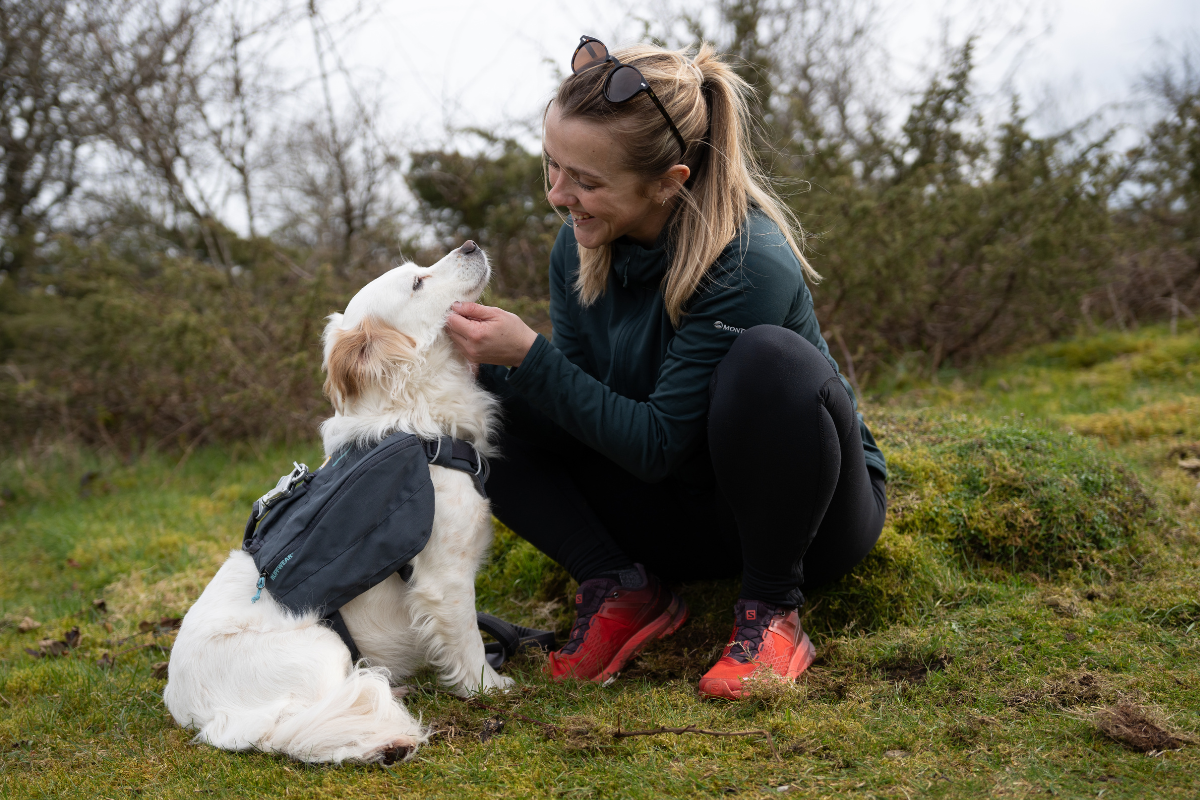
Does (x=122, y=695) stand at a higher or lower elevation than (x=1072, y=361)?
lower

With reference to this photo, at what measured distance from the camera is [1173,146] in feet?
22.4

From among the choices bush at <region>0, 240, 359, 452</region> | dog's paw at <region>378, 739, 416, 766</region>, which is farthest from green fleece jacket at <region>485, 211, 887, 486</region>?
bush at <region>0, 240, 359, 452</region>

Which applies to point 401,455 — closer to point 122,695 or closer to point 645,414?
point 645,414

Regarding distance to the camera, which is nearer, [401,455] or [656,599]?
[401,455]

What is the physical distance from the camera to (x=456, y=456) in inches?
94.7

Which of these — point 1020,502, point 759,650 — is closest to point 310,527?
point 759,650

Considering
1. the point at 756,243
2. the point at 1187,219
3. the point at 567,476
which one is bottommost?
Answer: the point at 567,476

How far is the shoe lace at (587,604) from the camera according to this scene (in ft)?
8.26

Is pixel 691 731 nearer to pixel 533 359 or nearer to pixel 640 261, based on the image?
pixel 533 359

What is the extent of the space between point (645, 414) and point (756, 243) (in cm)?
57

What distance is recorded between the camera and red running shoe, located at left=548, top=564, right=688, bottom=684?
2.45 m

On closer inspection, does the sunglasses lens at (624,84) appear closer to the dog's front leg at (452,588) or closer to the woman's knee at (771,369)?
the woman's knee at (771,369)

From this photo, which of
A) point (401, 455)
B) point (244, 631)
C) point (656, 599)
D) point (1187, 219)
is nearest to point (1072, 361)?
point (1187, 219)

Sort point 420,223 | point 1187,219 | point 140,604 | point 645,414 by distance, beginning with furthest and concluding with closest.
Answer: point 1187,219 < point 420,223 < point 140,604 < point 645,414
